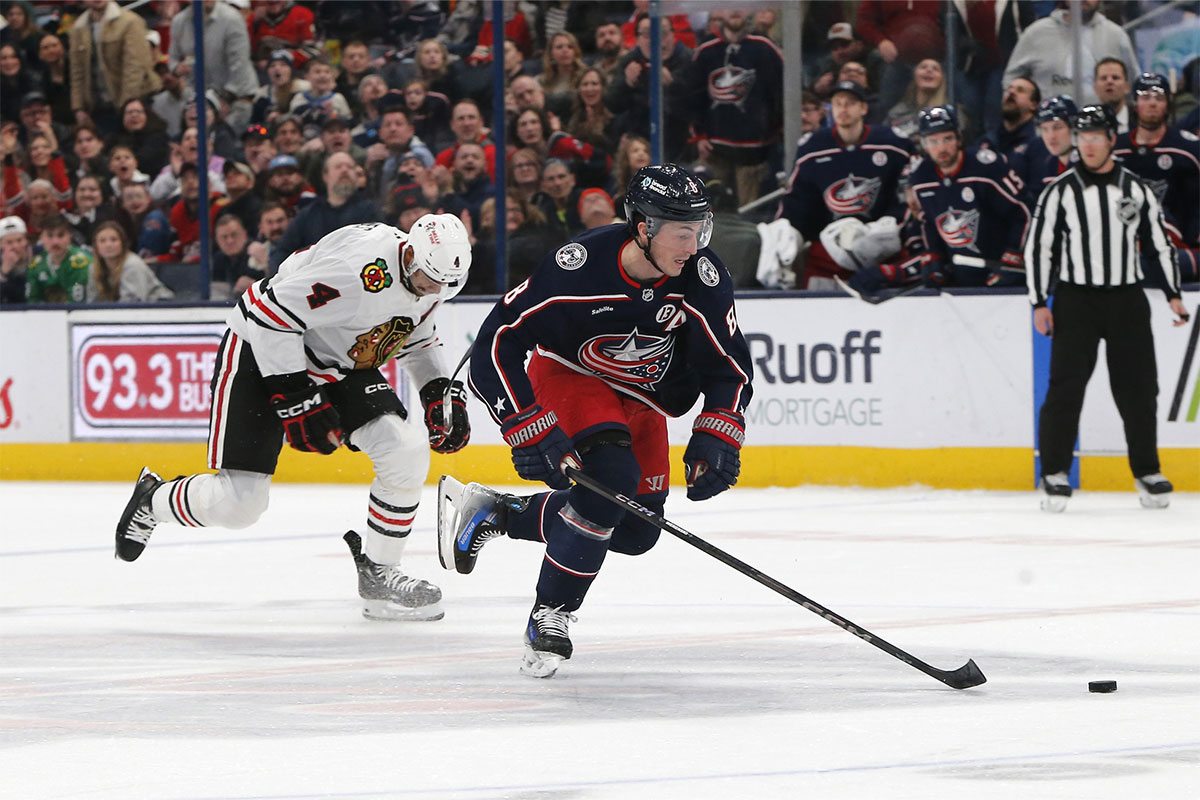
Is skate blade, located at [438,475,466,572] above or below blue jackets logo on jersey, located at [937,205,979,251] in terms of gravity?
below

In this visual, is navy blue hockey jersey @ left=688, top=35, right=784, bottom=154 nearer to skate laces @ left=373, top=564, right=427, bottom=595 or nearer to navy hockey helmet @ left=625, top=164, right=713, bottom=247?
skate laces @ left=373, top=564, right=427, bottom=595

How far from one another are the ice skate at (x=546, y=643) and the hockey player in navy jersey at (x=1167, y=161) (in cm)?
475

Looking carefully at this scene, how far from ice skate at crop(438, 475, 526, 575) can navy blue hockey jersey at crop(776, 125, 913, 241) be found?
419cm

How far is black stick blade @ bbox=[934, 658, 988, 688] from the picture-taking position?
378 centimetres

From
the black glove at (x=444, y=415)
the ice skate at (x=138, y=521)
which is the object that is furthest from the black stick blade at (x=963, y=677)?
the ice skate at (x=138, y=521)

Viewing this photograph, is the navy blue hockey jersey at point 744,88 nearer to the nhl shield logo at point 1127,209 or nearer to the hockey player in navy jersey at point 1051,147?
the hockey player in navy jersey at point 1051,147

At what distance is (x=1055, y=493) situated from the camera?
743 cm

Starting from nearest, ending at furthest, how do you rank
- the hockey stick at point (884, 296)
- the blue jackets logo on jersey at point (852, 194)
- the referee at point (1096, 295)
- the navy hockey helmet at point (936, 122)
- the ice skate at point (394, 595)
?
1. the ice skate at point (394, 595)
2. the referee at point (1096, 295)
3. the navy hockey helmet at point (936, 122)
4. the hockey stick at point (884, 296)
5. the blue jackets logo on jersey at point (852, 194)

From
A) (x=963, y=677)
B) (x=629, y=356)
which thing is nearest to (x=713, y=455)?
(x=629, y=356)

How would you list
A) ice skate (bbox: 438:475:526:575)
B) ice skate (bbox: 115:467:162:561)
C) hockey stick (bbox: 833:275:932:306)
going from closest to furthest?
ice skate (bbox: 438:475:526:575), ice skate (bbox: 115:467:162:561), hockey stick (bbox: 833:275:932:306)

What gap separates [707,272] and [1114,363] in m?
3.94

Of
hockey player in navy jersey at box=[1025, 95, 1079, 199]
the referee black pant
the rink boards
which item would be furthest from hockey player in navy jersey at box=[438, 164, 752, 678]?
the rink boards

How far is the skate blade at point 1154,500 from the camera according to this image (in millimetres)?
7426

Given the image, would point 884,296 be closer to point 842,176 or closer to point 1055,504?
point 842,176
